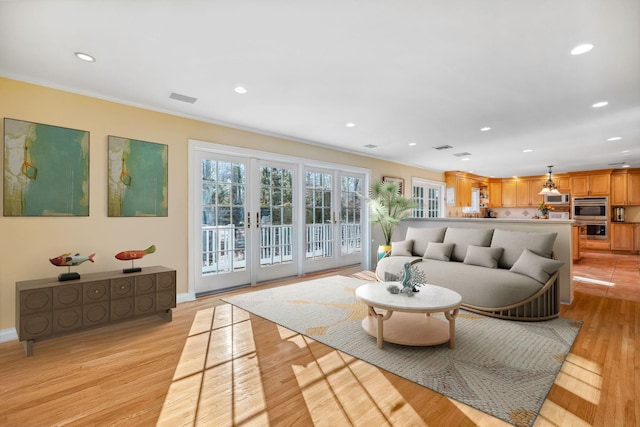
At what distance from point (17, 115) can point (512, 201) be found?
1247 cm

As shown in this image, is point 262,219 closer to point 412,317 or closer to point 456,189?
point 412,317

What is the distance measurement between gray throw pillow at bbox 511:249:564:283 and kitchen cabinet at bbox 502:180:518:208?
27.3 ft

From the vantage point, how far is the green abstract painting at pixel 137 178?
141 inches

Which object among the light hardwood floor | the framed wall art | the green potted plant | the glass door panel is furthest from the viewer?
the framed wall art

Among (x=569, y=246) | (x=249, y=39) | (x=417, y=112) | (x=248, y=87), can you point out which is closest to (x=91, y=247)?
(x=248, y=87)

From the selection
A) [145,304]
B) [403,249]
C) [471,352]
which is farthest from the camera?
[403,249]

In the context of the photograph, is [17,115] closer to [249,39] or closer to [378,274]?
[249,39]

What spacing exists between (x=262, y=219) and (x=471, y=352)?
11.4ft

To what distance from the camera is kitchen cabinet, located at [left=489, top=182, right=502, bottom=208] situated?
1117cm

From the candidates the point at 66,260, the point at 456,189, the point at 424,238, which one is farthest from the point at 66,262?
the point at 456,189

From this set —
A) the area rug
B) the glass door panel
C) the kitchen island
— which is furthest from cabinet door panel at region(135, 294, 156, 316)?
the kitchen island

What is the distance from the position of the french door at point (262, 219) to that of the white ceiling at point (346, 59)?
81 cm

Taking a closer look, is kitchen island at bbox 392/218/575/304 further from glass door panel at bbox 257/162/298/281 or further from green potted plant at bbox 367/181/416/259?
glass door panel at bbox 257/162/298/281

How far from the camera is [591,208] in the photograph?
30.1 ft
